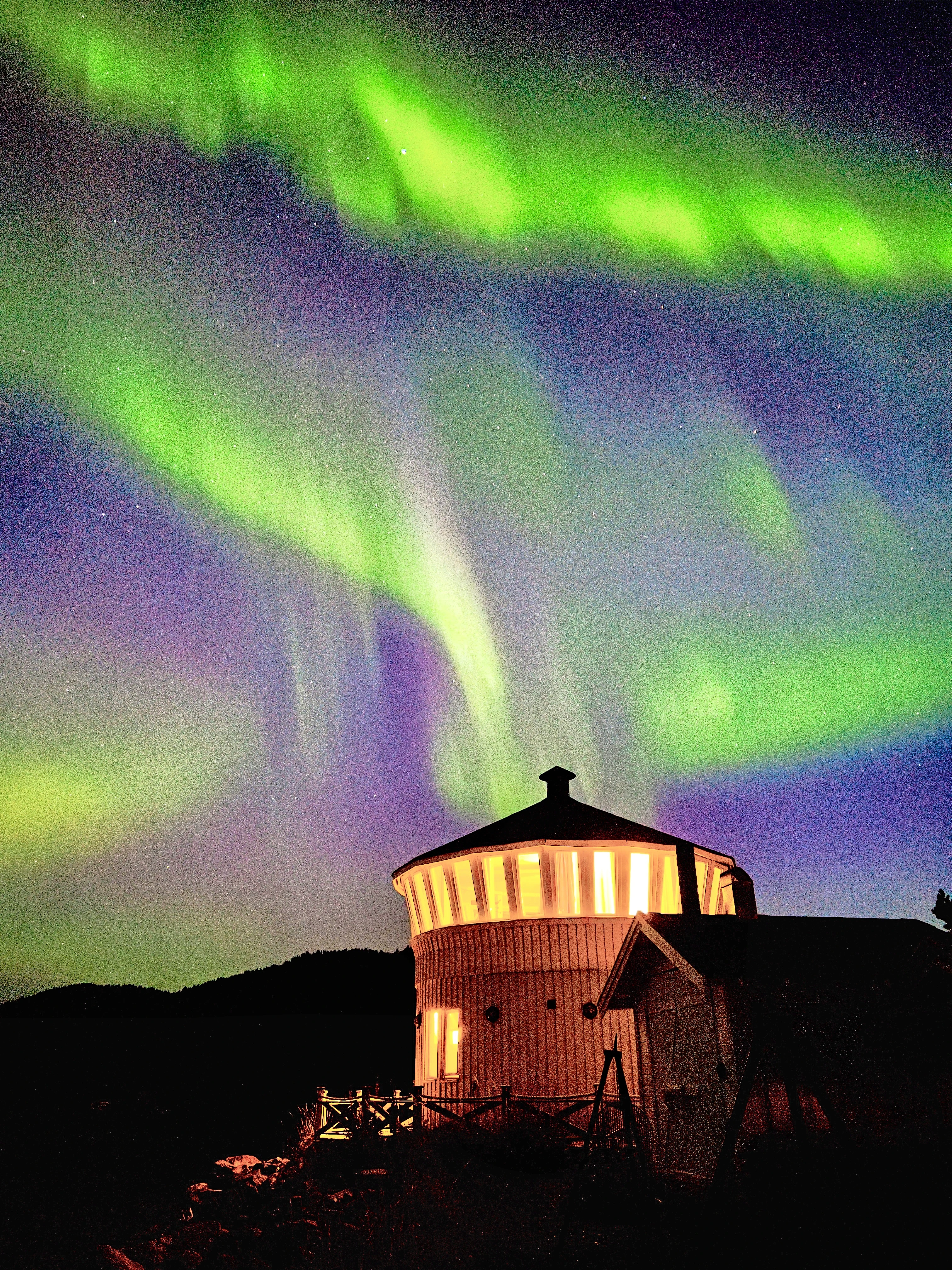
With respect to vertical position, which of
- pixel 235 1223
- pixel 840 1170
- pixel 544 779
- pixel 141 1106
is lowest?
pixel 141 1106

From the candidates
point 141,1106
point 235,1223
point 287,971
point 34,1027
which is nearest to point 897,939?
point 235,1223

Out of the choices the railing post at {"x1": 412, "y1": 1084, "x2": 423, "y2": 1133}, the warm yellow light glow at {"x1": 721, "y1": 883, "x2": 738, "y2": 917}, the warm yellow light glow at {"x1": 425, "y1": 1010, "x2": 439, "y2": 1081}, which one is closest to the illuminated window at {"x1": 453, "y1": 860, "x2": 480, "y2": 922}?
the warm yellow light glow at {"x1": 425, "y1": 1010, "x2": 439, "y2": 1081}

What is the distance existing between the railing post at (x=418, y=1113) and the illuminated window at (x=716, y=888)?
971 centimetres

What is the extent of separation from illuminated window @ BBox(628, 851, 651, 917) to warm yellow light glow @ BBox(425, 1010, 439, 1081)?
632 cm

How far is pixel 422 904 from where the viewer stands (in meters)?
27.9

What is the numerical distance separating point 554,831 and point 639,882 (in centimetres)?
267

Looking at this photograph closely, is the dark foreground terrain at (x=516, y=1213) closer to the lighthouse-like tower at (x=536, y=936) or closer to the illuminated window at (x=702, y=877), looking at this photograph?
the lighthouse-like tower at (x=536, y=936)

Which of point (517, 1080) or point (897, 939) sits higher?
point (897, 939)

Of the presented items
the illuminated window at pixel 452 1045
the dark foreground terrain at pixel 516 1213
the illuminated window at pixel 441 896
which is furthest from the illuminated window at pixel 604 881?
the dark foreground terrain at pixel 516 1213

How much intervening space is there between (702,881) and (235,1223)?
1539 centimetres

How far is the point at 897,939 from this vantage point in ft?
53.7

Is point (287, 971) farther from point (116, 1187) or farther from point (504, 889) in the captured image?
point (504, 889)

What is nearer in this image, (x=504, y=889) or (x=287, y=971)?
(x=504, y=889)

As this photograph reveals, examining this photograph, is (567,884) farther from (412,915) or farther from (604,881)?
(412,915)
